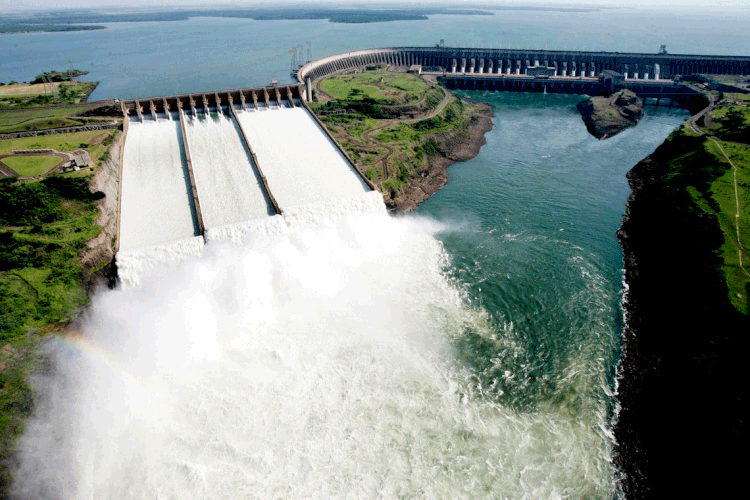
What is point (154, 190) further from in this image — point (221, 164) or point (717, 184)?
point (717, 184)

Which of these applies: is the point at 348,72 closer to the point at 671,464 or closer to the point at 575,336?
the point at 575,336

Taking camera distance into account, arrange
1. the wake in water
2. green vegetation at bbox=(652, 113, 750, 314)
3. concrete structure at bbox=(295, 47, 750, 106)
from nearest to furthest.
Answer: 1. the wake in water
2. green vegetation at bbox=(652, 113, 750, 314)
3. concrete structure at bbox=(295, 47, 750, 106)

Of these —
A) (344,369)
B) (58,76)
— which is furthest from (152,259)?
(58,76)

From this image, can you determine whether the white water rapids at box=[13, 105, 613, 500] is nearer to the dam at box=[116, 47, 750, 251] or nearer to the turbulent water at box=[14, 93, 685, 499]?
the turbulent water at box=[14, 93, 685, 499]

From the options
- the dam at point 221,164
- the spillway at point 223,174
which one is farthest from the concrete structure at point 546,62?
the spillway at point 223,174

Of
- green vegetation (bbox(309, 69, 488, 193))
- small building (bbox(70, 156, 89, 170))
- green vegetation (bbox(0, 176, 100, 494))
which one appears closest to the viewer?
green vegetation (bbox(0, 176, 100, 494))

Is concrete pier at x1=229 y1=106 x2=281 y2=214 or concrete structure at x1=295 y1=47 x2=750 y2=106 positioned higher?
concrete structure at x1=295 y1=47 x2=750 y2=106

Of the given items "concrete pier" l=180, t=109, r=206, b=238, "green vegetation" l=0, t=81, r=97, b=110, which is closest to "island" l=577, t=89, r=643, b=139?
"concrete pier" l=180, t=109, r=206, b=238
